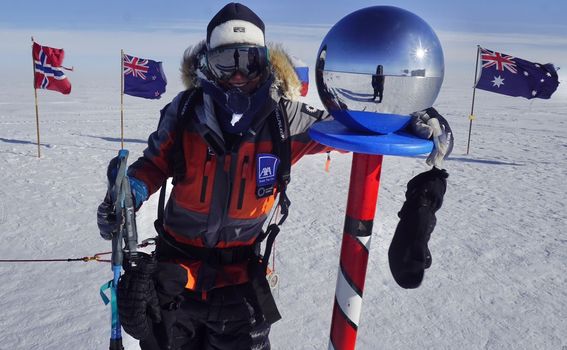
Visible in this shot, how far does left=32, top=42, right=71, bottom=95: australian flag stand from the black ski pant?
9498 millimetres

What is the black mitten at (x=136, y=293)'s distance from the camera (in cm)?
168

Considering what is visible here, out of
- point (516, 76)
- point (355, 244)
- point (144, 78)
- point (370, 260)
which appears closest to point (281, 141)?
point (355, 244)

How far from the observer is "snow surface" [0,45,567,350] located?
10.6 ft

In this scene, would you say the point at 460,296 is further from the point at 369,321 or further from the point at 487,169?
the point at 487,169

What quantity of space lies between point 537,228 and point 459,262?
1.87 metres

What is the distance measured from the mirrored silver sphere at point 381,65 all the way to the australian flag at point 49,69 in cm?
1025

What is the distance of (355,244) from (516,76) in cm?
1031

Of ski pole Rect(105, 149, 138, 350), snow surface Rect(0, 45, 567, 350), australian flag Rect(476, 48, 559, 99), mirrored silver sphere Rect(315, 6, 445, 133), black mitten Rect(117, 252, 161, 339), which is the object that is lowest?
snow surface Rect(0, 45, 567, 350)

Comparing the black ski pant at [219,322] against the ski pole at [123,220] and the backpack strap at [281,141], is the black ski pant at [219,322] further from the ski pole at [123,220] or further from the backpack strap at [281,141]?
the backpack strap at [281,141]

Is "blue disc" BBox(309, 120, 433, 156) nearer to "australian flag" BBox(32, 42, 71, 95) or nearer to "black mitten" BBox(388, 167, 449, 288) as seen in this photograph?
"black mitten" BBox(388, 167, 449, 288)

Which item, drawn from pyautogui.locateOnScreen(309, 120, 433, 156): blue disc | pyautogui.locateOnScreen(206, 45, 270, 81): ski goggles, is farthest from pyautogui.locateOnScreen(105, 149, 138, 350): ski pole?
pyautogui.locateOnScreen(309, 120, 433, 156): blue disc

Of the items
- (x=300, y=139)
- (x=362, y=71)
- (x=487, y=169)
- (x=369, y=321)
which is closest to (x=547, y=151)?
(x=487, y=169)

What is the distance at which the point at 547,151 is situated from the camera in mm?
11680

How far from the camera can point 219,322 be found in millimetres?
2072
